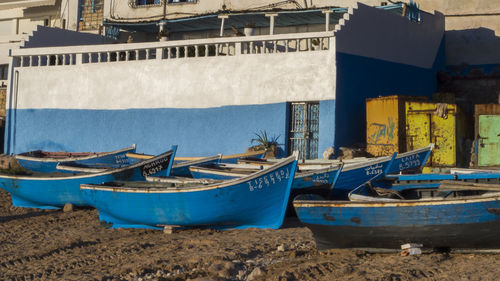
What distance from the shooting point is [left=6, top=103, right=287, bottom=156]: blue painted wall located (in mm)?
18000

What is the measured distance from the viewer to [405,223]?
374 inches

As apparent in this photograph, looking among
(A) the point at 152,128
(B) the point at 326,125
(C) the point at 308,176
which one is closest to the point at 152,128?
(A) the point at 152,128

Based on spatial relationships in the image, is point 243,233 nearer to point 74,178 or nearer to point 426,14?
point 74,178

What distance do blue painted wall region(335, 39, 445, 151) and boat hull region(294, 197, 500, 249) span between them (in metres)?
7.21

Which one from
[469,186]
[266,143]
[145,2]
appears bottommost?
[469,186]

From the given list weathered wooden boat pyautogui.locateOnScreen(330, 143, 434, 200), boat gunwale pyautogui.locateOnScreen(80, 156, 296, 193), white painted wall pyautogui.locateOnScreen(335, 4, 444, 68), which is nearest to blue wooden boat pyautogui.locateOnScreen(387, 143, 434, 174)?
weathered wooden boat pyautogui.locateOnScreen(330, 143, 434, 200)

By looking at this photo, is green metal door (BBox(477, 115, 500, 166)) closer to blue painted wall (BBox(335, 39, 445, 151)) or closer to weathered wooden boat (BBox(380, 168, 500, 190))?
blue painted wall (BBox(335, 39, 445, 151))

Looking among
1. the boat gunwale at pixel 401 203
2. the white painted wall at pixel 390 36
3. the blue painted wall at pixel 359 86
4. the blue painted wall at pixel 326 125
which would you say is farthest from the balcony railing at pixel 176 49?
the boat gunwale at pixel 401 203

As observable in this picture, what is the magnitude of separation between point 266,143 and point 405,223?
8317 millimetres

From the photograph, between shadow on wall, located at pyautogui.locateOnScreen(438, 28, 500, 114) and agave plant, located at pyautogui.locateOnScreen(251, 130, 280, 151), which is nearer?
agave plant, located at pyautogui.locateOnScreen(251, 130, 280, 151)

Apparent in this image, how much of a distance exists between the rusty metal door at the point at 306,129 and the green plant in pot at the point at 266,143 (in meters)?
0.42

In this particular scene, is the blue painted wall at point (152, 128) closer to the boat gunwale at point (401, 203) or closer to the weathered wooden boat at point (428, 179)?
the weathered wooden boat at point (428, 179)

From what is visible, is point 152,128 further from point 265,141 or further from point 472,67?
point 472,67

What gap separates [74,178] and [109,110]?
4885 mm
